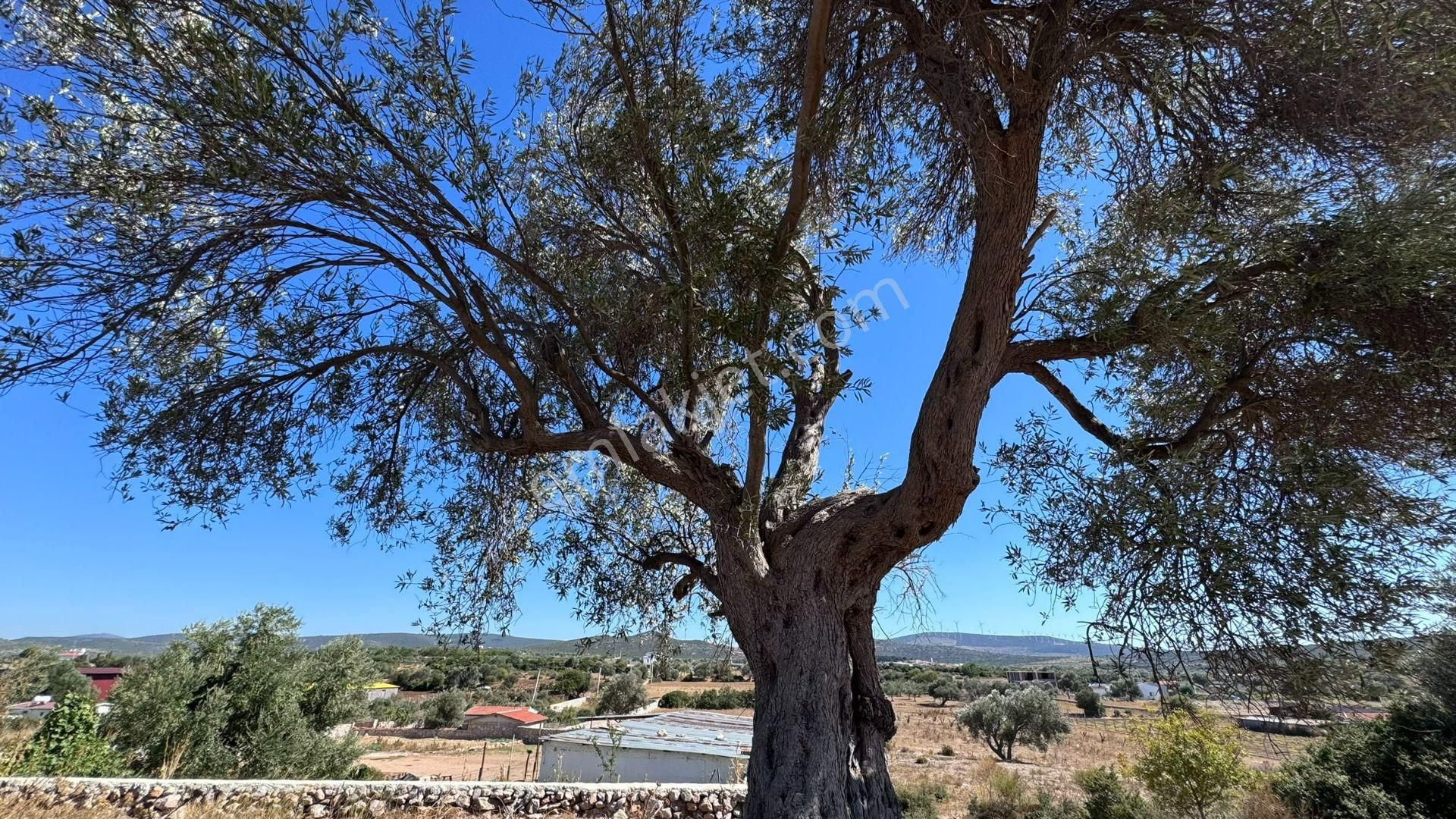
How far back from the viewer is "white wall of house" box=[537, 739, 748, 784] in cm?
1515

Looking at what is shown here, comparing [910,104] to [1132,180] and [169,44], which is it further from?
[169,44]

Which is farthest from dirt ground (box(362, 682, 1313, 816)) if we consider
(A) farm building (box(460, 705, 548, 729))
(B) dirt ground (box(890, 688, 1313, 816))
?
(A) farm building (box(460, 705, 548, 729))

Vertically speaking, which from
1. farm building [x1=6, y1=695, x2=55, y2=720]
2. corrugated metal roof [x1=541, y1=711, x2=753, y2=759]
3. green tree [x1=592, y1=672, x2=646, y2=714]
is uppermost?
farm building [x1=6, y1=695, x2=55, y2=720]

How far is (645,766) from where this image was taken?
16.1 m

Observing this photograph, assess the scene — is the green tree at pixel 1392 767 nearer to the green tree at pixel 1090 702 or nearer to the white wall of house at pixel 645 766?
the white wall of house at pixel 645 766

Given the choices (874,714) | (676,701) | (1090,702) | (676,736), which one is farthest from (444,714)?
(874,714)

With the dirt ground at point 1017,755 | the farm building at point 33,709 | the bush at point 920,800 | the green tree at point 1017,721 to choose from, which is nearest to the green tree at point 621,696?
the dirt ground at point 1017,755

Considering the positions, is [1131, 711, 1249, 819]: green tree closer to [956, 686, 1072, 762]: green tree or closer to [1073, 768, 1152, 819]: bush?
[1073, 768, 1152, 819]: bush

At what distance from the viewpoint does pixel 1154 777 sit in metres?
12.4

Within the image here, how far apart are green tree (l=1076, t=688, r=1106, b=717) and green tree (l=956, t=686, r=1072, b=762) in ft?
41.8

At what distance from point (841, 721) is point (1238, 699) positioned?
2.00 meters

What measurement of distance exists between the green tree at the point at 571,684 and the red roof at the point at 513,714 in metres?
10.1

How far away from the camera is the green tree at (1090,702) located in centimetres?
3894

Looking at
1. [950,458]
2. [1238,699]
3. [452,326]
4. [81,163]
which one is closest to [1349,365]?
[1238,699]
